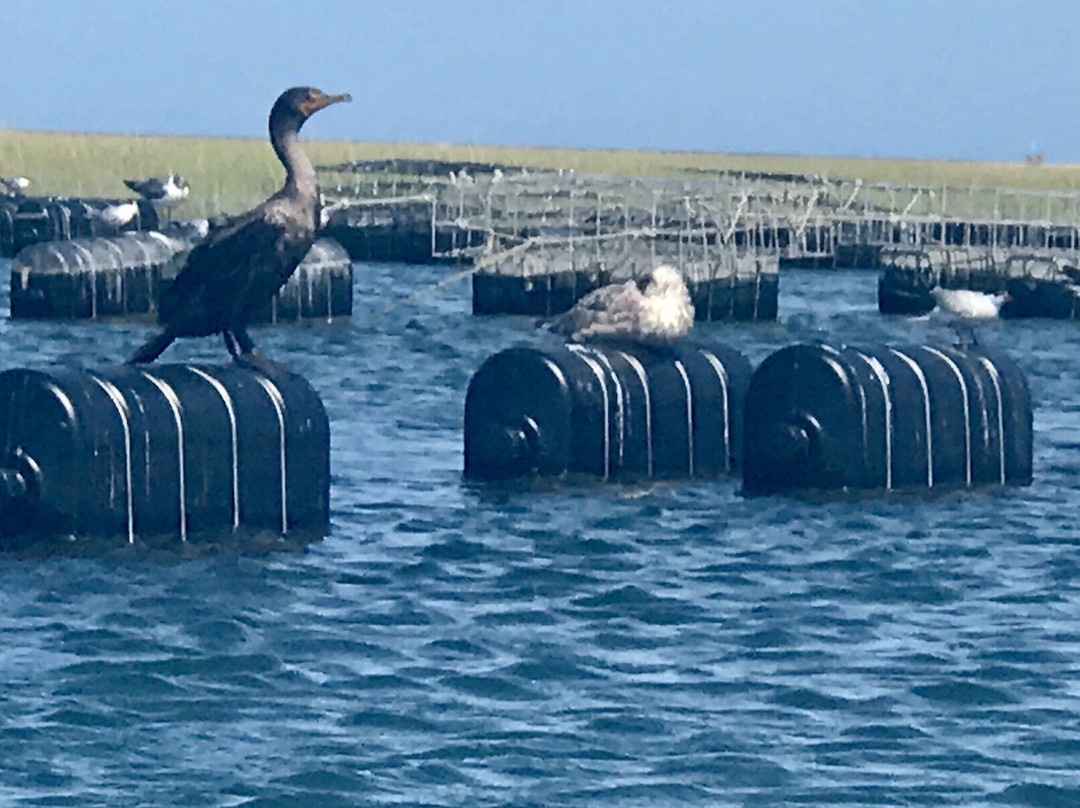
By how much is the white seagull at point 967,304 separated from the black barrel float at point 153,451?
2745cm

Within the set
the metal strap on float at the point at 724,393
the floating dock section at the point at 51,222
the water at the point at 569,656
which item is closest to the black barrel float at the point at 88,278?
the floating dock section at the point at 51,222

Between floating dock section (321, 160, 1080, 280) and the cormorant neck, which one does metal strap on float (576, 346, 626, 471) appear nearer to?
the cormorant neck

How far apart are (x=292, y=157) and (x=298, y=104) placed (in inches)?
42.2

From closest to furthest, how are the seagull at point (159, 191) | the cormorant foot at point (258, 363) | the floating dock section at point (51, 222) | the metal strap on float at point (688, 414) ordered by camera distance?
the cormorant foot at point (258, 363) → the metal strap on float at point (688, 414) → the floating dock section at point (51, 222) → the seagull at point (159, 191)

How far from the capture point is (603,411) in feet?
96.5

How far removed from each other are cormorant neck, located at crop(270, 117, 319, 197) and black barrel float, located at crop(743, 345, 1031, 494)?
6526mm

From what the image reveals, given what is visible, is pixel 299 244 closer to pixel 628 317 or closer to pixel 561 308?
pixel 628 317

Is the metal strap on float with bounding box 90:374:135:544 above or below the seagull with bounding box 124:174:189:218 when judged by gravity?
below

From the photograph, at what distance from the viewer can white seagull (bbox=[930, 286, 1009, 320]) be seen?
5091 cm

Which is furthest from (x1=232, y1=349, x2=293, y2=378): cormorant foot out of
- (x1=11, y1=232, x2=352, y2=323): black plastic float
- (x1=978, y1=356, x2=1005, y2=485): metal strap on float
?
(x1=11, y1=232, x2=352, y2=323): black plastic float

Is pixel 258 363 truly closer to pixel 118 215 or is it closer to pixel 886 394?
pixel 886 394

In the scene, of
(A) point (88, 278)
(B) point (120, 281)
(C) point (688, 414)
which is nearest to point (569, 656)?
(C) point (688, 414)

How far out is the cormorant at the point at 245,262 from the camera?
24016 mm

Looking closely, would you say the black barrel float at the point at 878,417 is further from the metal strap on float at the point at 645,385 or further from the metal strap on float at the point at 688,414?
the metal strap on float at the point at 645,385
